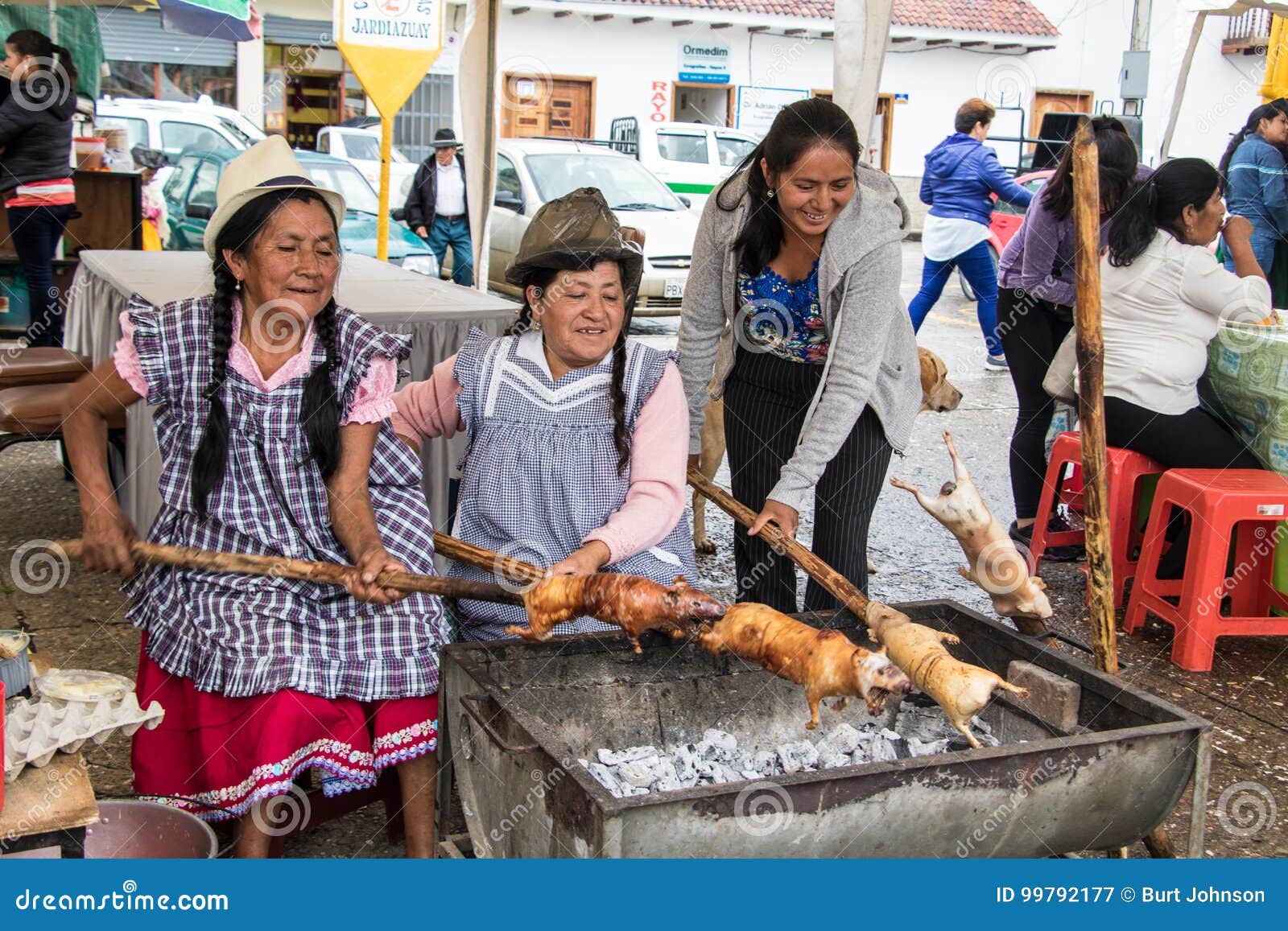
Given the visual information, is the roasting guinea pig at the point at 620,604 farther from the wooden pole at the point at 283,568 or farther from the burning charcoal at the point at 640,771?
the burning charcoal at the point at 640,771

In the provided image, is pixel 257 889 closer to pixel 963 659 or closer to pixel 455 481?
pixel 963 659

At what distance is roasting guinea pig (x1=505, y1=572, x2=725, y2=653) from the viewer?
2.54 metres

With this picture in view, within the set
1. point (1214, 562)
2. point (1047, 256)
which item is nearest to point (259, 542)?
point (1214, 562)

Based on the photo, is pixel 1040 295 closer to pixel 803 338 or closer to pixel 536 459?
pixel 803 338

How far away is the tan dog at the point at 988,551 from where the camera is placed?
300cm

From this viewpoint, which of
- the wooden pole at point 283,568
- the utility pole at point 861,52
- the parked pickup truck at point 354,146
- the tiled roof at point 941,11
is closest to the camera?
the wooden pole at point 283,568

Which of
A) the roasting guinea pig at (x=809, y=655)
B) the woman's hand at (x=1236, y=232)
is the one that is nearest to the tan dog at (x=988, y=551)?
the roasting guinea pig at (x=809, y=655)

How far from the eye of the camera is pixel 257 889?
1938 millimetres

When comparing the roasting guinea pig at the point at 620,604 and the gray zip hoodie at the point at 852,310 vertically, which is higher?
the gray zip hoodie at the point at 852,310

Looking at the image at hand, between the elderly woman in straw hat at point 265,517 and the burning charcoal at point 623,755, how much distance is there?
40 cm

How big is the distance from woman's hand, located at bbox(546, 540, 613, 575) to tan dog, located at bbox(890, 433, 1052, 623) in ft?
2.45

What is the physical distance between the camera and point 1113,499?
4.84 meters

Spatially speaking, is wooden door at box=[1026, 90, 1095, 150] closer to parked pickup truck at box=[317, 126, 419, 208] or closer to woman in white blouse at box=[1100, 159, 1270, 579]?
parked pickup truck at box=[317, 126, 419, 208]

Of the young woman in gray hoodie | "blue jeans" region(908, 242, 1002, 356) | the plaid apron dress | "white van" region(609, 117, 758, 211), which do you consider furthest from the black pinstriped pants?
"white van" region(609, 117, 758, 211)
